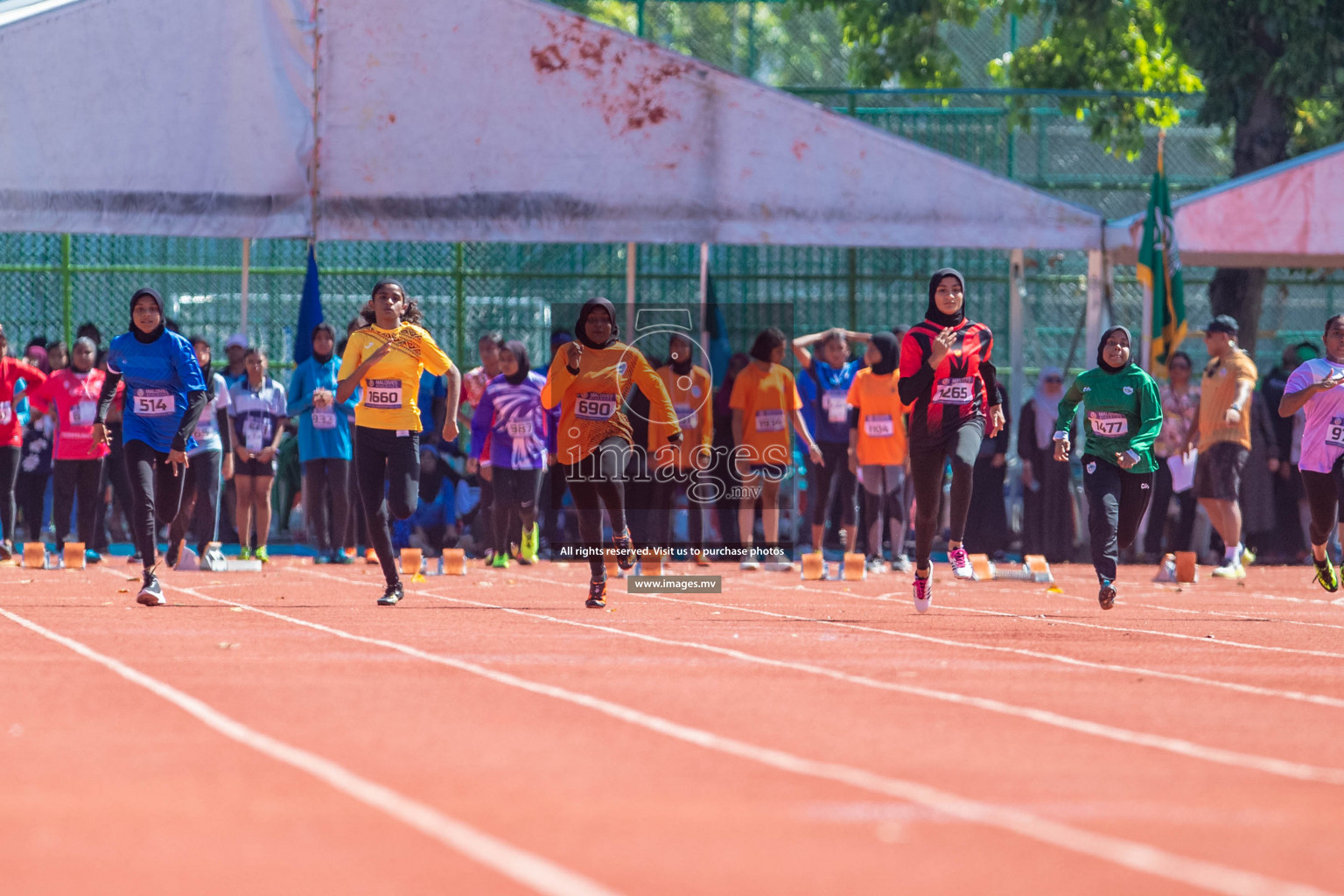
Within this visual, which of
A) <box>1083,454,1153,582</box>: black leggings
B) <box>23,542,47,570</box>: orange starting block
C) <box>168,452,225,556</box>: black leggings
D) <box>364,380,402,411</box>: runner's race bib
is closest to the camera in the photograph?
<box>364,380,402,411</box>: runner's race bib

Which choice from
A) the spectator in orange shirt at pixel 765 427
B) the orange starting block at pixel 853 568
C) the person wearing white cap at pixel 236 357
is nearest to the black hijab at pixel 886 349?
the spectator in orange shirt at pixel 765 427

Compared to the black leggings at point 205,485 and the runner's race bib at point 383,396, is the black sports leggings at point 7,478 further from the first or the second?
the runner's race bib at point 383,396

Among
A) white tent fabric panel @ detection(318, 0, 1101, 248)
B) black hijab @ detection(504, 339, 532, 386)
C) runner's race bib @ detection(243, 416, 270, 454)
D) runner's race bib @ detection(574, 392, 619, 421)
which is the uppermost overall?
white tent fabric panel @ detection(318, 0, 1101, 248)

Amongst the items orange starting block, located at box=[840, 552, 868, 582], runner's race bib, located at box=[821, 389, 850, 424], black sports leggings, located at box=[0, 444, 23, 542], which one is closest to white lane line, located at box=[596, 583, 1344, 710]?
orange starting block, located at box=[840, 552, 868, 582]

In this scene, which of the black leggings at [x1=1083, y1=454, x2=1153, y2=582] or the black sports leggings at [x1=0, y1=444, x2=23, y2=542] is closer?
the black leggings at [x1=1083, y1=454, x2=1153, y2=582]

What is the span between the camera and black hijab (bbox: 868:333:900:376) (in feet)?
57.7

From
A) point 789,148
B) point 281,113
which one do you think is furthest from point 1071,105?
point 281,113

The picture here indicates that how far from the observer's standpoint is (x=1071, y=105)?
1021 inches

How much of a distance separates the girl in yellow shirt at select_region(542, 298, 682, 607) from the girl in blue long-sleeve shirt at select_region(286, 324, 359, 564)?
177 inches

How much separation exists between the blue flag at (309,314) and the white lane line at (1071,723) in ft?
23.7

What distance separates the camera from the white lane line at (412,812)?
5.08 m

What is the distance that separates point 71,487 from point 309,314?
2490mm

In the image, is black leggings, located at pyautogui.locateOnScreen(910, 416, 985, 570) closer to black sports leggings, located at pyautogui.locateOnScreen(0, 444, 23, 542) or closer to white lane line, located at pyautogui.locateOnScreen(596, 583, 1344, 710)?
white lane line, located at pyautogui.locateOnScreen(596, 583, 1344, 710)

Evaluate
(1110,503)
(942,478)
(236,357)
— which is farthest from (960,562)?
(236,357)
